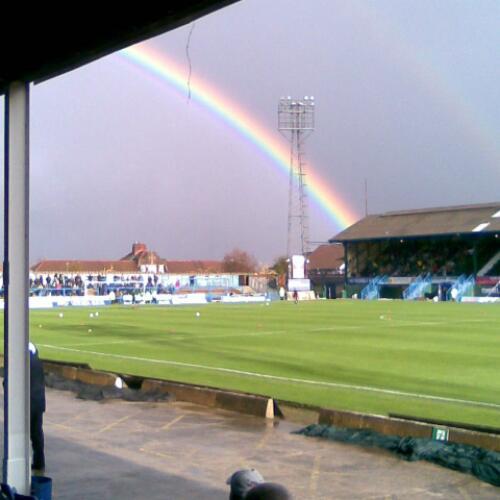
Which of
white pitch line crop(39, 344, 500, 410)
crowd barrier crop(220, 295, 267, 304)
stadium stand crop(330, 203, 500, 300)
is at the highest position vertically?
stadium stand crop(330, 203, 500, 300)

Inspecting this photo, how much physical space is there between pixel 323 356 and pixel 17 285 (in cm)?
1660

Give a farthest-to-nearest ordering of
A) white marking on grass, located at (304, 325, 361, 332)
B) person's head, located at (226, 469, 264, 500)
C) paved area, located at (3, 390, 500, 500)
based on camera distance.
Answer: white marking on grass, located at (304, 325, 361, 332)
paved area, located at (3, 390, 500, 500)
person's head, located at (226, 469, 264, 500)

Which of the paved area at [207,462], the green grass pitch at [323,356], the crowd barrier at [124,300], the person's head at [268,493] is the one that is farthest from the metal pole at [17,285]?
the crowd barrier at [124,300]

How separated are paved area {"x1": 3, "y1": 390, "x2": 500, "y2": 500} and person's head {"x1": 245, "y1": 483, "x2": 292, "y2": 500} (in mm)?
5923

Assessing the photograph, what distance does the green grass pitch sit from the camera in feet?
51.0

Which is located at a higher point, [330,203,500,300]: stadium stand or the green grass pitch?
[330,203,500,300]: stadium stand

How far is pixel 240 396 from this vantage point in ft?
45.3

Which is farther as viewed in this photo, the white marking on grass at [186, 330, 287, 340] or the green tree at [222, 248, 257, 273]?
the green tree at [222, 248, 257, 273]

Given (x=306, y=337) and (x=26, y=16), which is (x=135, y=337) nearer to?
(x=306, y=337)

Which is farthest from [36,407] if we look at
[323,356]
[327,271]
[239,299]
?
[327,271]

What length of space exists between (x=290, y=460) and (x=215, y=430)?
2246 mm

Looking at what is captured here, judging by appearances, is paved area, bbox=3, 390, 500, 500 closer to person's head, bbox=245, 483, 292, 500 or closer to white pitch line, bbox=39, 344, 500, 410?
white pitch line, bbox=39, 344, 500, 410

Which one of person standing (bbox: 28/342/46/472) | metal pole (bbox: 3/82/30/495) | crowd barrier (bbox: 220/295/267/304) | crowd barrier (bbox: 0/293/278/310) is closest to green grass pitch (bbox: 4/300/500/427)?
person standing (bbox: 28/342/46/472)

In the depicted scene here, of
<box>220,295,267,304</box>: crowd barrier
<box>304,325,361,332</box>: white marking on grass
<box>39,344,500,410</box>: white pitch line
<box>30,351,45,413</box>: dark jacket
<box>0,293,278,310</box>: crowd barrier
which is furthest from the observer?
<box>220,295,267,304</box>: crowd barrier
